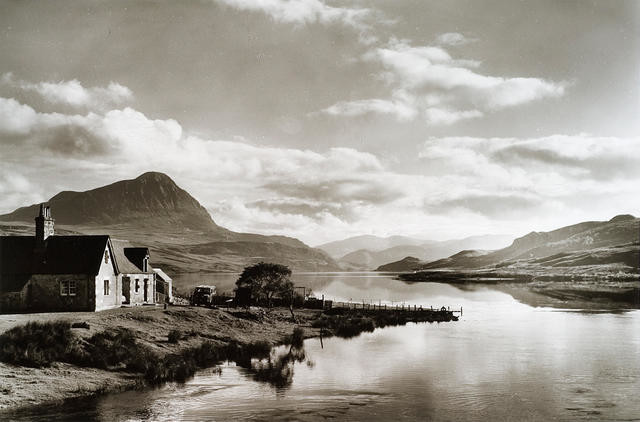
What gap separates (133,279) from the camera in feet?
196

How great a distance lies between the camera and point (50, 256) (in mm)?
50250

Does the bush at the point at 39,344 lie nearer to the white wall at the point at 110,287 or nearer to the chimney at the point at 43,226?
the white wall at the point at 110,287

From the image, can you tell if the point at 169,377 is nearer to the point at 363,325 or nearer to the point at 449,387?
the point at 449,387

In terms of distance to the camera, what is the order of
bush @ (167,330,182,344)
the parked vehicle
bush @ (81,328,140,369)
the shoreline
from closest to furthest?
1. the shoreline
2. bush @ (81,328,140,369)
3. bush @ (167,330,182,344)
4. the parked vehicle

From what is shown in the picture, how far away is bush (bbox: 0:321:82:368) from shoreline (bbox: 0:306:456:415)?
0.65 meters

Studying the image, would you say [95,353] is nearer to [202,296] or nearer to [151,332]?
[151,332]

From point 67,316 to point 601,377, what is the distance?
40.3m

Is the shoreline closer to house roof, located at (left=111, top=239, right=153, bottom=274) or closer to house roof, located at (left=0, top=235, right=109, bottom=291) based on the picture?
house roof, located at (left=0, top=235, right=109, bottom=291)

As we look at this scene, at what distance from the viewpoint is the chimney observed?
51.3 metres

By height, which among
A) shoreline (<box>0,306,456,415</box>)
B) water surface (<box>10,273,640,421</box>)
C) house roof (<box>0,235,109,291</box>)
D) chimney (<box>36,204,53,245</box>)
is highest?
chimney (<box>36,204,53,245</box>)

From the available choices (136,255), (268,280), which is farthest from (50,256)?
(268,280)

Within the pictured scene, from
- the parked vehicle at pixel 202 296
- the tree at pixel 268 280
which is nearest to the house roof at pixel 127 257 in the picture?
the parked vehicle at pixel 202 296

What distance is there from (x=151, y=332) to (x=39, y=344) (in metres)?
11.3

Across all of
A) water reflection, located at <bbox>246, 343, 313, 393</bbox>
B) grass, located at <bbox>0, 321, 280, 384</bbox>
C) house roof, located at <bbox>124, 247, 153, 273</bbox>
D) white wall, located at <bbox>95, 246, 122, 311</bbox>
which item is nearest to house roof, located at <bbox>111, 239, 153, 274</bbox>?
house roof, located at <bbox>124, 247, 153, 273</bbox>
